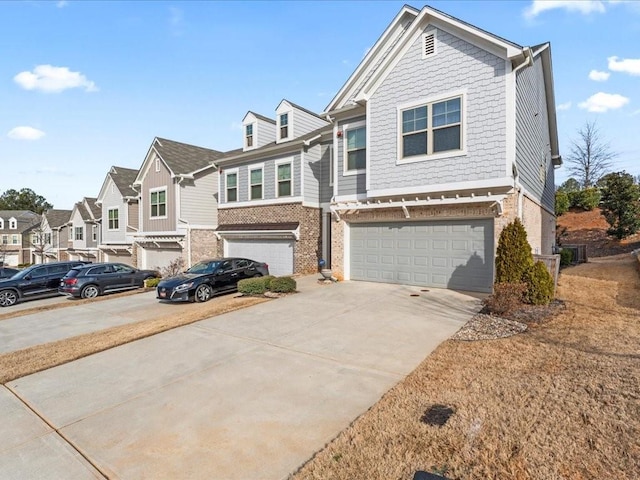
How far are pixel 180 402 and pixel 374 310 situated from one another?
5592 millimetres

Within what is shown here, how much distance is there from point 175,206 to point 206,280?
996cm

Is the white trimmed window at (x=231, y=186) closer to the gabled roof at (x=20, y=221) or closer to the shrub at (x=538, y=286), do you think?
the shrub at (x=538, y=286)

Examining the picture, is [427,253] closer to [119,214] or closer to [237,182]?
[237,182]

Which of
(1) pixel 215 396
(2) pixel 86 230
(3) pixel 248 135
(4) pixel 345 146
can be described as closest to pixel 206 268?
(4) pixel 345 146

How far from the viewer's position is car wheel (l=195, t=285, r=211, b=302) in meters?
13.1

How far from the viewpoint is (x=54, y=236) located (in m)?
43.7

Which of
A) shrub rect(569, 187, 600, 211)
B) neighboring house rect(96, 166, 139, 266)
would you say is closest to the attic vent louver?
neighboring house rect(96, 166, 139, 266)

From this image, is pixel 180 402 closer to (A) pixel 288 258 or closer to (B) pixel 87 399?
(B) pixel 87 399

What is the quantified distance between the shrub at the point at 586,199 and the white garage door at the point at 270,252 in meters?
28.5

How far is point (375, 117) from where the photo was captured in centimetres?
1283

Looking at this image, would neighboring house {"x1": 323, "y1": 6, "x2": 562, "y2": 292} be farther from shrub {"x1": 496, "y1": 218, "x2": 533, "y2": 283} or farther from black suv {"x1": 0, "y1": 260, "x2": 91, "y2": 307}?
black suv {"x1": 0, "y1": 260, "x2": 91, "y2": 307}

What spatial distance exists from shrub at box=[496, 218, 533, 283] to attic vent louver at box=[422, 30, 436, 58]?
6.11m

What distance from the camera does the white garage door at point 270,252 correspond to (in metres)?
18.0

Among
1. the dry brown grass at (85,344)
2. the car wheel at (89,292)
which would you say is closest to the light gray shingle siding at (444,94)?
the dry brown grass at (85,344)
